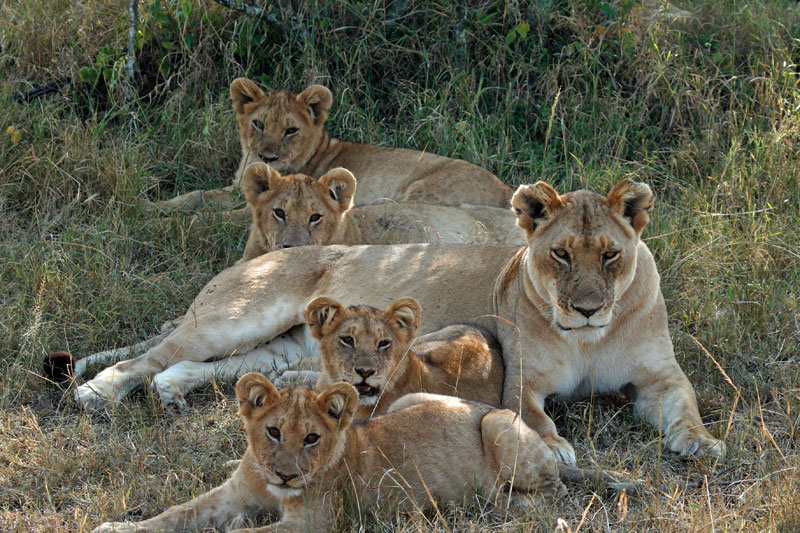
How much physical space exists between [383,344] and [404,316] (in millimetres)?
166

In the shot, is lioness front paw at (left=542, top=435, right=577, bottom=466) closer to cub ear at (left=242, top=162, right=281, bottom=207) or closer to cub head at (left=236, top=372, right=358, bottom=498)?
cub head at (left=236, top=372, right=358, bottom=498)

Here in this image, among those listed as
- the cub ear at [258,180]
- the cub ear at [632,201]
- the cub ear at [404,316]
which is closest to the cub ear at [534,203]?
the cub ear at [632,201]

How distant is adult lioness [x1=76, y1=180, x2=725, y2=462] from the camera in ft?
12.8

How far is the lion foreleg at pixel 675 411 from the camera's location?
3805 millimetres

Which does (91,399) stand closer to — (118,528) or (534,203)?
(118,528)

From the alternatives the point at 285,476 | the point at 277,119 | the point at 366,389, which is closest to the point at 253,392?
the point at 285,476

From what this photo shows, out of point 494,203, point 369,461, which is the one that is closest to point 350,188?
point 494,203

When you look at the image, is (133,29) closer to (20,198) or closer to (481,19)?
(20,198)

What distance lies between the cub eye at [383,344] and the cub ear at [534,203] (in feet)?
2.53

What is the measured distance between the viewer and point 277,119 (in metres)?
6.29

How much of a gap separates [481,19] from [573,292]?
3.26m

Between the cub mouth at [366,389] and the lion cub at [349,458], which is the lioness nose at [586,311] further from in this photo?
the cub mouth at [366,389]

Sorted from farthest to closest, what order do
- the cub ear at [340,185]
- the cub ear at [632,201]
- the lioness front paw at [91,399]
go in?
the cub ear at [340,185] < the lioness front paw at [91,399] < the cub ear at [632,201]

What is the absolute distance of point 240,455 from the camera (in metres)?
3.86
